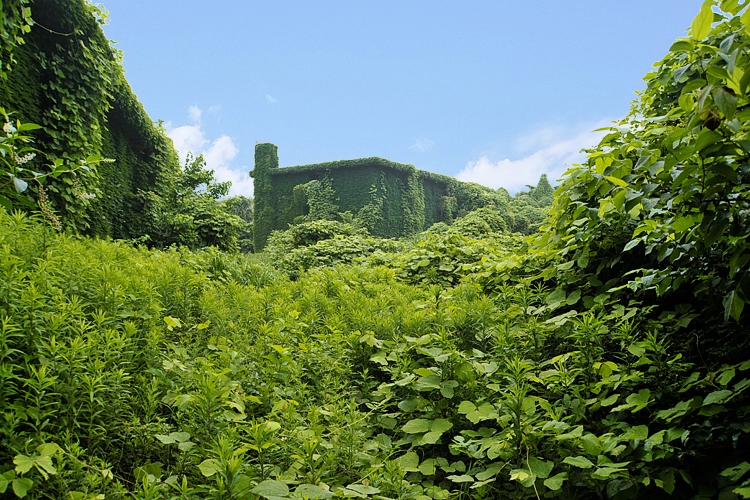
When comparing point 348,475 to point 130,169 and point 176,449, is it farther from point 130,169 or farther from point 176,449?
point 130,169

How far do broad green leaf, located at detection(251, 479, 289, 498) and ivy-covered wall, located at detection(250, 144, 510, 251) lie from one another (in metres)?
24.7

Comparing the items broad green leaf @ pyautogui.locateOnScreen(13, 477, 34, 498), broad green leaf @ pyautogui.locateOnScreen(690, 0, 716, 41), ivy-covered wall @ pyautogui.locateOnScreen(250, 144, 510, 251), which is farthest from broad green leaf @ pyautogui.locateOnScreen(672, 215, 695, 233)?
ivy-covered wall @ pyautogui.locateOnScreen(250, 144, 510, 251)

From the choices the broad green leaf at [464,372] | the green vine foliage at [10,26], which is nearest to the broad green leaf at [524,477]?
the broad green leaf at [464,372]

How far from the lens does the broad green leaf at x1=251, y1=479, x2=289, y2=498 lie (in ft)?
5.19

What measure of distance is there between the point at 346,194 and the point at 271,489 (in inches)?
1056

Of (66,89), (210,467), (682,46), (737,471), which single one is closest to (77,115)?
(66,89)

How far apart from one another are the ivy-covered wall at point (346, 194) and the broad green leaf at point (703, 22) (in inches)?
969

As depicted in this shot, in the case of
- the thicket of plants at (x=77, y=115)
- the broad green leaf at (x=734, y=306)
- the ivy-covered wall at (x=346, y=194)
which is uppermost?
the ivy-covered wall at (x=346, y=194)

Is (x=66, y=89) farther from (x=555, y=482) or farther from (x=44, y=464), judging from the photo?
(x=555, y=482)

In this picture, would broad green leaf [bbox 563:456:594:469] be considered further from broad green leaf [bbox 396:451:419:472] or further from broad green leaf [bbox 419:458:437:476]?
broad green leaf [bbox 396:451:419:472]

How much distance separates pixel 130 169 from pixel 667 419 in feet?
43.8

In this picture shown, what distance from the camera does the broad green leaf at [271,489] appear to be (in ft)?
5.19

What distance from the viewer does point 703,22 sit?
162cm

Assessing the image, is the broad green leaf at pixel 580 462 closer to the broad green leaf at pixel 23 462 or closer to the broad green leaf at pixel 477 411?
the broad green leaf at pixel 477 411
